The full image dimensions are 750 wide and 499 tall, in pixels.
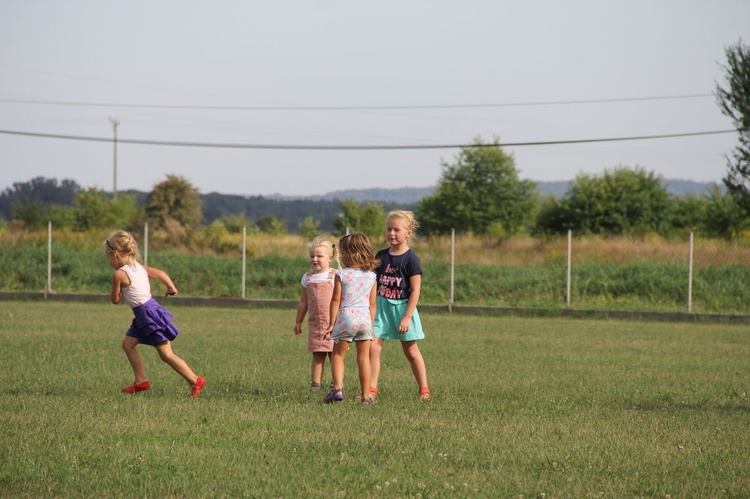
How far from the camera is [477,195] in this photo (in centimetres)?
5962

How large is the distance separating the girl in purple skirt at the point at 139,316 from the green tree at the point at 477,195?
51.2 meters

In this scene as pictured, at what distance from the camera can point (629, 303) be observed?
22.4 metres

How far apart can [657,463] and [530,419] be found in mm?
1515

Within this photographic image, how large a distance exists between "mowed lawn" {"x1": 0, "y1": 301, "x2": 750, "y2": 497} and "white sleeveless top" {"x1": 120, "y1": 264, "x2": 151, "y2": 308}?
2.65ft

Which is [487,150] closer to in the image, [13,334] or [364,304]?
[13,334]

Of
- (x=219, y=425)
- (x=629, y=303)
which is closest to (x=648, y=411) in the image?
(x=219, y=425)

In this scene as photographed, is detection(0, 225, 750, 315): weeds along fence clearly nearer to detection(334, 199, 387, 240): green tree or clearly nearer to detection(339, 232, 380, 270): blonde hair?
detection(339, 232, 380, 270): blonde hair

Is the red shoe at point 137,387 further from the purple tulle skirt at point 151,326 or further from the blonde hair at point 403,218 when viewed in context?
the blonde hair at point 403,218

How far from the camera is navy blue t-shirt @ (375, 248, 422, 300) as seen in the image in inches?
325

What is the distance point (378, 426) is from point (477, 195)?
53.6 meters

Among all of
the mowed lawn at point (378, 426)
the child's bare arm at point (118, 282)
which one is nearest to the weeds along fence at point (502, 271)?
the mowed lawn at point (378, 426)

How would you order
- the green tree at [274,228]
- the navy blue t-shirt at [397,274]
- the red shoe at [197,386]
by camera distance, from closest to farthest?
1. the red shoe at [197,386]
2. the navy blue t-shirt at [397,274]
3. the green tree at [274,228]

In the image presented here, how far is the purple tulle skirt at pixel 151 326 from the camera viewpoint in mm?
8141

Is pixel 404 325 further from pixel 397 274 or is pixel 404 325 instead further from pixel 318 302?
pixel 318 302
